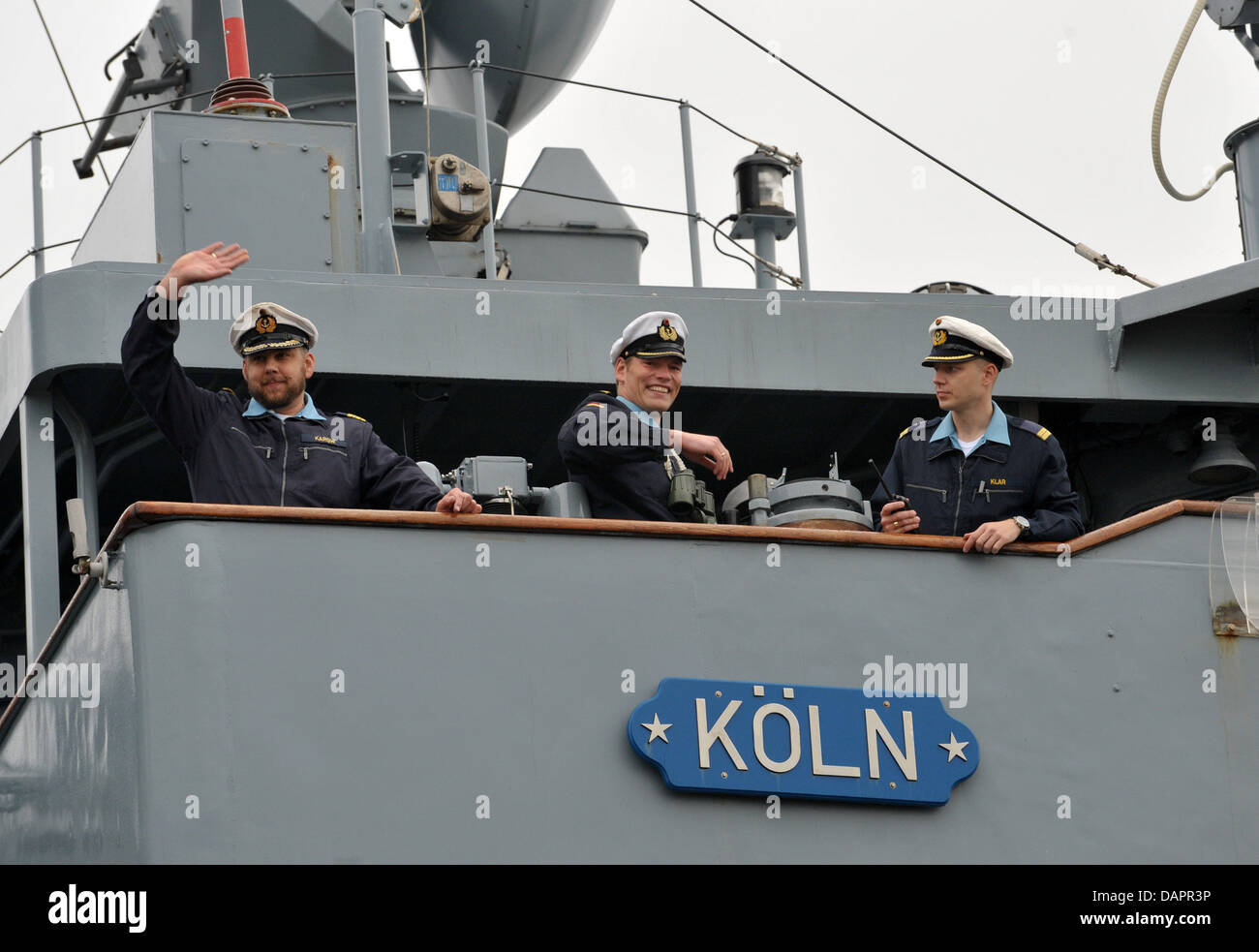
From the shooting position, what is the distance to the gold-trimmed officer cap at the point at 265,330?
520cm

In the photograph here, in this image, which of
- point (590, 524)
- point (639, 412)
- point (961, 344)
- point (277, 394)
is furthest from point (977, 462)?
point (277, 394)

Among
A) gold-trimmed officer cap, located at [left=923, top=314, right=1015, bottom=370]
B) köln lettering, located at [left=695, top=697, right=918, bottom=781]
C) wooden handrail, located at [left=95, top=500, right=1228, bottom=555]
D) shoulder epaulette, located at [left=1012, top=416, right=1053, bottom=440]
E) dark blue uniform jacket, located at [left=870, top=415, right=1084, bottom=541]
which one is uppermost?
gold-trimmed officer cap, located at [left=923, top=314, right=1015, bottom=370]

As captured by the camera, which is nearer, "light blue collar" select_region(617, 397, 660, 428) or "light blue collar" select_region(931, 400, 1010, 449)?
"light blue collar" select_region(617, 397, 660, 428)

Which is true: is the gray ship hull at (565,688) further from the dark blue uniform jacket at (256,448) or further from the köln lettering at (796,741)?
the dark blue uniform jacket at (256,448)

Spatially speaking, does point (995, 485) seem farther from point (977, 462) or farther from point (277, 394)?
point (277, 394)

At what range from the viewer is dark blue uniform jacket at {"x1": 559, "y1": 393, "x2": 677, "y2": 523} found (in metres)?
5.29

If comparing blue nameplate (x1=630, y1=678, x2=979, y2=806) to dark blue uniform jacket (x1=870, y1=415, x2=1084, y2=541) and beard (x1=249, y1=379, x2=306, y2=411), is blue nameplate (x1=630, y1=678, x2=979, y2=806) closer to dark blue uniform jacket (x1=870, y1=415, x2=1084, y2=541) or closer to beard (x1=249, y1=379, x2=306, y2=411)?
dark blue uniform jacket (x1=870, y1=415, x2=1084, y2=541)

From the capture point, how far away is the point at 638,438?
530 cm

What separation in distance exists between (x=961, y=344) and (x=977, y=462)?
32cm

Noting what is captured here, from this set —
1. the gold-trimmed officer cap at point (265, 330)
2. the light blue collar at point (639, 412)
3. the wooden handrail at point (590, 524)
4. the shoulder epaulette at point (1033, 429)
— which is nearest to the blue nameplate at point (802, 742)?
the wooden handrail at point (590, 524)

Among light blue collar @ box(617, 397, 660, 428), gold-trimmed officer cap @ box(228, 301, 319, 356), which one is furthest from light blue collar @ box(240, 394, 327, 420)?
light blue collar @ box(617, 397, 660, 428)

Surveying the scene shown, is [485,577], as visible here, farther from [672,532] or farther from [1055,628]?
[1055,628]

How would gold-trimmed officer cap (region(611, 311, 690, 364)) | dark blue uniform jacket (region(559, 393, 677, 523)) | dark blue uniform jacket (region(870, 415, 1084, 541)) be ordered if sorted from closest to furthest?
dark blue uniform jacket (region(559, 393, 677, 523)), gold-trimmed officer cap (region(611, 311, 690, 364)), dark blue uniform jacket (region(870, 415, 1084, 541))

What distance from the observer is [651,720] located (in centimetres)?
502
